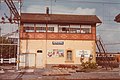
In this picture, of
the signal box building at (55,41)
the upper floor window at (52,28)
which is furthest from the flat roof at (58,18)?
the upper floor window at (52,28)

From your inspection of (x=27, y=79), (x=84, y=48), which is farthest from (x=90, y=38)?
(x=27, y=79)

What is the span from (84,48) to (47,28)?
5530mm

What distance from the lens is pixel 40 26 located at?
113ft

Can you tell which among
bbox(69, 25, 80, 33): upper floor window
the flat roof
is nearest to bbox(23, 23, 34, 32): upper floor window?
the flat roof

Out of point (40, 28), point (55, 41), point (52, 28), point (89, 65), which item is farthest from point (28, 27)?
point (89, 65)

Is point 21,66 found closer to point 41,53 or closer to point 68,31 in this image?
point 41,53

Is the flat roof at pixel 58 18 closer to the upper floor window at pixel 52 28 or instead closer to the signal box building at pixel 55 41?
the signal box building at pixel 55 41

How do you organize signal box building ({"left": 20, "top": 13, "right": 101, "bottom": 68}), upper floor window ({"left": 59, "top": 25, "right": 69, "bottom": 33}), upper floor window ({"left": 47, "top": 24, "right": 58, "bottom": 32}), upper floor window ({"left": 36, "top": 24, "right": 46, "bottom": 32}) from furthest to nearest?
upper floor window ({"left": 59, "top": 25, "right": 69, "bottom": 33}) < upper floor window ({"left": 47, "top": 24, "right": 58, "bottom": 32}) < upper floor window ({"left": 36, "top": 24, "right": 46, "bottom": 32}) < signal box building ({"left": 20, "top": 13, "right": 101, "bottom": 68})

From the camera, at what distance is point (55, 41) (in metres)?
34.5

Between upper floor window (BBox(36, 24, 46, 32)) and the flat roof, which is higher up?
→ the flat roof

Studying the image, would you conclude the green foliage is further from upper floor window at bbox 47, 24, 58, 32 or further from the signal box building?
upper floor window at bbox 47, 24, 58, 32

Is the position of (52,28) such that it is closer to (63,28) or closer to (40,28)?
(63,28)

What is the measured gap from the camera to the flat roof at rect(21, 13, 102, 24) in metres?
34.5

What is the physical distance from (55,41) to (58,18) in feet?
11.7
